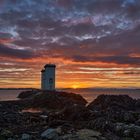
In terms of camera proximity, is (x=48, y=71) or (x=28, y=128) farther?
(x=48, y=71)

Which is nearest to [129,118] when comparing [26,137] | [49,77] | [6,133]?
[26,137]

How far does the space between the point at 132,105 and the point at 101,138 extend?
36.2 m

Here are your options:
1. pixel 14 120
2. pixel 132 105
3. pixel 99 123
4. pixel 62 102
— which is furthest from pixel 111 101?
pixel 99 123

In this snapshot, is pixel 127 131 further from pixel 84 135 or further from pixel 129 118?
pixel 129 118

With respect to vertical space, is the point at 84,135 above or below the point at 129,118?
below

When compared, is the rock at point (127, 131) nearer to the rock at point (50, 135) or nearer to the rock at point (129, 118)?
the rock at point (129, 118)

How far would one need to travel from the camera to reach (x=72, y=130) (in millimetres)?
24672

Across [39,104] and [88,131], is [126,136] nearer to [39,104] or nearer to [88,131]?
[88,131]

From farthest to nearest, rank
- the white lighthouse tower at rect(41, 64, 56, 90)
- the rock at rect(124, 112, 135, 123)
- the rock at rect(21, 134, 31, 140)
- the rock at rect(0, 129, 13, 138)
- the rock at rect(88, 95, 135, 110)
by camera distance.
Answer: the white lighthouse tower at rect(41, 64, 56, 90), the rock at rect(88, 95, 135, 110), the rock at rect(124, 112, 135, 123), the rock at rect(0, 129, 13, 138), the rock at rect(21, 134, 31, 140)

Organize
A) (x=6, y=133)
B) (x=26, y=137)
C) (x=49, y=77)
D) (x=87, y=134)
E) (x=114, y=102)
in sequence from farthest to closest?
(x=49, y=77) → (x=114, y=102) → (x=6, y=133) → (x=26, y=137) → (x=87, y=134)

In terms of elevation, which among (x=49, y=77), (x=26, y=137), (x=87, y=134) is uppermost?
(x=49, y=77)

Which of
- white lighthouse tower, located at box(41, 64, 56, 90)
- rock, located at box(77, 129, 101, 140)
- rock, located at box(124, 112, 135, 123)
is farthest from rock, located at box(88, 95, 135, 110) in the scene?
rock, located at box(77, 129, 101, 140)

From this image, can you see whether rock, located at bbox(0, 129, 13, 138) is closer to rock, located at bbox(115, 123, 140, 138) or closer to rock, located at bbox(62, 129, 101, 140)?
rock, located at bbox(62, 129, 101, 140)

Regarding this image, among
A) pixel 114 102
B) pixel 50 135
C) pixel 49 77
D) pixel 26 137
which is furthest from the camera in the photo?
pixel 49 77
